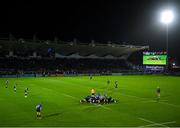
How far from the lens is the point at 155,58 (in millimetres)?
86312

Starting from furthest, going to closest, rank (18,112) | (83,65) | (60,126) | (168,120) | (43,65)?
(83,65), (43,65), (18,112), (168,120), (60,126)

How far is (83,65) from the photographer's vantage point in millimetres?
97688

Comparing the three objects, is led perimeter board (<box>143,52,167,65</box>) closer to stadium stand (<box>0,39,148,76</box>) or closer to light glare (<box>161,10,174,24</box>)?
stadium stand (<box>0,39,148,76</box>)

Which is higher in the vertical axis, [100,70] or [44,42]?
[44,42]

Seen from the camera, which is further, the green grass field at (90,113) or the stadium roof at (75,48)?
the stadium roof at (75,48)

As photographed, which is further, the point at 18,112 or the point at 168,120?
the point at 18,112

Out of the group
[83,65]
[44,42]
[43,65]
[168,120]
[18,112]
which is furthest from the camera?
[83,65]

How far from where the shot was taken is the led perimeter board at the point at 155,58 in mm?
83938

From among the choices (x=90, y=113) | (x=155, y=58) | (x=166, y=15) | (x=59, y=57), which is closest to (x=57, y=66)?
(x=59, y=57)

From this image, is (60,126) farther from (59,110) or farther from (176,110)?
(176,110)

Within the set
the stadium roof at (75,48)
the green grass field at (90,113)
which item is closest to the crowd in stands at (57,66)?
the stadium roof at (75,48)

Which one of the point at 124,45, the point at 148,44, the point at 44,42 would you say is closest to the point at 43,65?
the point at 44,42

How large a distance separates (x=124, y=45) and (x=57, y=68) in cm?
2394

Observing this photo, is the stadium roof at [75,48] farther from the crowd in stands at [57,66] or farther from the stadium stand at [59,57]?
the crowd in stands at [57,66]
